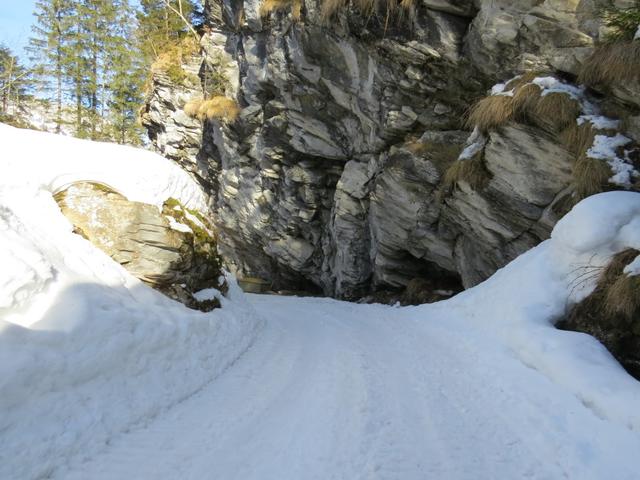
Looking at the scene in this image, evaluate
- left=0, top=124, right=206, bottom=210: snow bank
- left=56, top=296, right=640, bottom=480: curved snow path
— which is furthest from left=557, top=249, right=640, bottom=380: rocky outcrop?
left=0, top=124, right=206, bottom=210: snow bank

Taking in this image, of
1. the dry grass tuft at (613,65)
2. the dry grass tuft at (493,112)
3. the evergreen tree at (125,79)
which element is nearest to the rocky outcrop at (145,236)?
the dry grass tuft at (493,112)

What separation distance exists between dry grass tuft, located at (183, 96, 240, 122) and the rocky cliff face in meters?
0.60

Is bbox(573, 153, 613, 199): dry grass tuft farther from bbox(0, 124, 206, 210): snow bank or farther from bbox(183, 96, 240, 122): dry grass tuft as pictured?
bbox(183, 96, 240, 122): dry grass tuft

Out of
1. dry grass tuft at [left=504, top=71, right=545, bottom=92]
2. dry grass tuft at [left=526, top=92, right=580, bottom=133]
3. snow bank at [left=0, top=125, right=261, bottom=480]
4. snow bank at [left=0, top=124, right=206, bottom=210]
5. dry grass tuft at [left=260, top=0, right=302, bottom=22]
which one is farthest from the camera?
dry grass tuft at [left=260, top=0, right=302, bottom=22]

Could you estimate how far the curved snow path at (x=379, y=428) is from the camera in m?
3.51

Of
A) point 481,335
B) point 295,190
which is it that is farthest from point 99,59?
point 481,335

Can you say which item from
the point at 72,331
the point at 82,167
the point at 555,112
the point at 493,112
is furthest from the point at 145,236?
the point at 555,112

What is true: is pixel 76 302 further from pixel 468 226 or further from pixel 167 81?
pixel 167 81

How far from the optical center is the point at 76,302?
15.6ft

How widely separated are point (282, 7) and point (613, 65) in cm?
1511

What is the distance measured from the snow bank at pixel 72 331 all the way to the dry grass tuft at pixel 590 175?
692 cm

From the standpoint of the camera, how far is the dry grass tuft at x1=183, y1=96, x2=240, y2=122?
24.2 metres

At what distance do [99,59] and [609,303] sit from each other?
35.9m

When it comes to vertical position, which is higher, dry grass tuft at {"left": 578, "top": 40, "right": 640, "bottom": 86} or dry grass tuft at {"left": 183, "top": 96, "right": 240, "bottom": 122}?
dry grass tuft at {"left": 183, "top": 96, "right": 240, "bottom": 122}
